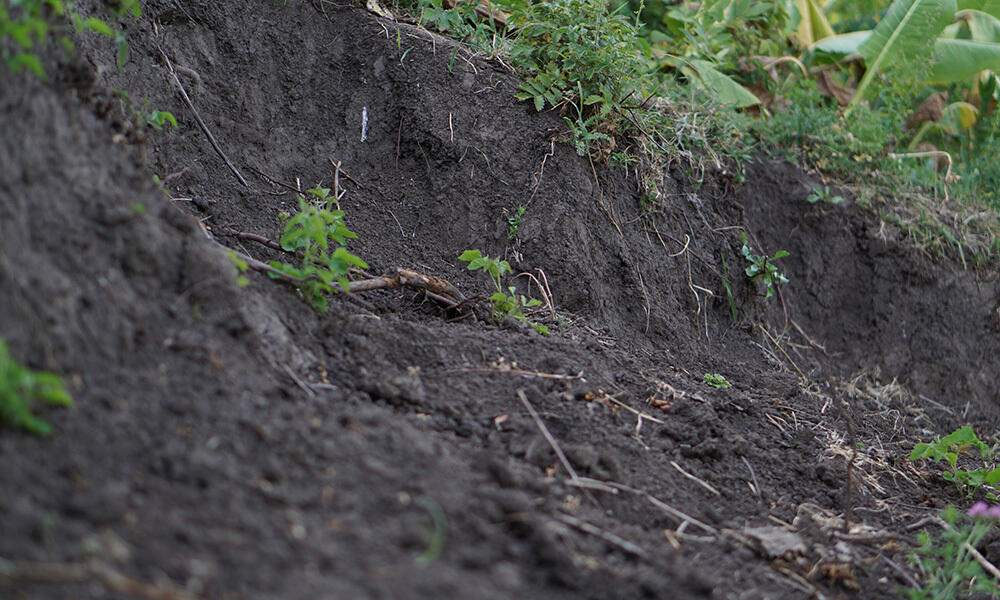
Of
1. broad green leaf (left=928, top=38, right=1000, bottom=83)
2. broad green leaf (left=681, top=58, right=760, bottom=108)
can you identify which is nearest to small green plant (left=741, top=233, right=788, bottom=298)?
broad green leaf (left=681, top=58, right=760, bottom=108)

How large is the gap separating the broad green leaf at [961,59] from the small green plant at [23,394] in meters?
5.98

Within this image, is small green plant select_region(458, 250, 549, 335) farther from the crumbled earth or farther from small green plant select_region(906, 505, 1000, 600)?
small green plant select_region(906, 505, 1000, 600)

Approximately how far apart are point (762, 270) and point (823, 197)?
3.14 ft

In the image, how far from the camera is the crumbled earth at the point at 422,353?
4.77 ft

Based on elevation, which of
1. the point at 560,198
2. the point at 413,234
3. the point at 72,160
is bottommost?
the point at 413,234

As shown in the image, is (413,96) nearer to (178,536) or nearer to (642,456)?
(642,456)

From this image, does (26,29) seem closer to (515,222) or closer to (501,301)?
(501,301)

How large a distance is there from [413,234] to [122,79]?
135cm

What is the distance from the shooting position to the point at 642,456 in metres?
2.40

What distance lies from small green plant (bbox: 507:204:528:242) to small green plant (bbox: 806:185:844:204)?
7.00ft

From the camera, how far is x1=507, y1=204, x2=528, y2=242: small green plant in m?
3.52

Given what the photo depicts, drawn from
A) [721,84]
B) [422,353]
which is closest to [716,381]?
[422,353]

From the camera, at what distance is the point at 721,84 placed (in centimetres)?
493

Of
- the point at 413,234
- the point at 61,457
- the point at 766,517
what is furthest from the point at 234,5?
the point at 766,517
